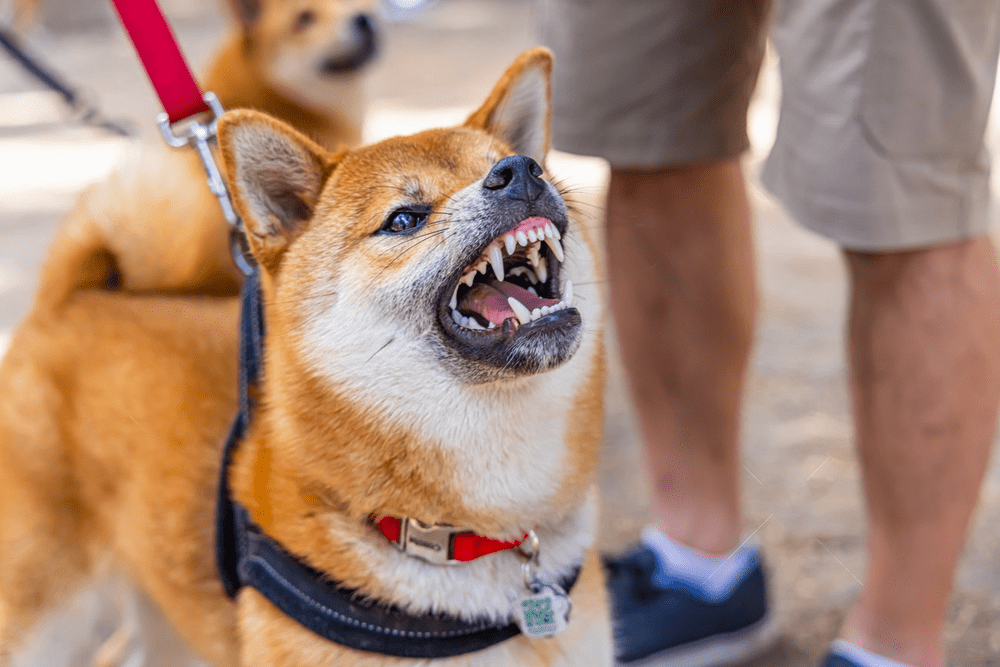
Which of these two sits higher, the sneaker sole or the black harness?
the black harness

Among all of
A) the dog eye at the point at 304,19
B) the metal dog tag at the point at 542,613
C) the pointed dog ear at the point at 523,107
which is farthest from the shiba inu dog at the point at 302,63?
the metal dog tag at the point at 542,613

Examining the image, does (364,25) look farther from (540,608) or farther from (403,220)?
(540,608)

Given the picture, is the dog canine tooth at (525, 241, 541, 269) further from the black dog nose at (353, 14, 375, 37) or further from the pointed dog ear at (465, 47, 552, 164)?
the black dog nose at (353, 14, 375, 37)

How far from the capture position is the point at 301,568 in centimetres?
145

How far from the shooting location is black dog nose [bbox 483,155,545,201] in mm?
1356

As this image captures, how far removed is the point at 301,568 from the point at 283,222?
558mm

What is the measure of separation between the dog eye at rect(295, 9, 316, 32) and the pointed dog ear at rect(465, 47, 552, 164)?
2773 mm

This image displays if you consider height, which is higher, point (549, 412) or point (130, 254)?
point (130, 254)

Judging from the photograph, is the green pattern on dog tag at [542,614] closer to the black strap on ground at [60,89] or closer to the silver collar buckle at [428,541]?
the silver collar buckle at [428,541]

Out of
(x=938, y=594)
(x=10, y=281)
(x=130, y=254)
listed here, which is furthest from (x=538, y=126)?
(x=10, y=281)

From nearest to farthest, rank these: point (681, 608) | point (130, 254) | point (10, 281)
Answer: point (130, 254), point (681, 608), point (10, 281)

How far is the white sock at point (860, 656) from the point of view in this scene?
188 centimetres

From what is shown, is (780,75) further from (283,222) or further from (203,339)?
(203,339)

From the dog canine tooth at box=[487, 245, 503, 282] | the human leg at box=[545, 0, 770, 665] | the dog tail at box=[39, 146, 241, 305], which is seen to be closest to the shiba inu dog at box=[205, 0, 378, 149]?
the dog tail at box=[39, 146, 241, 305]
